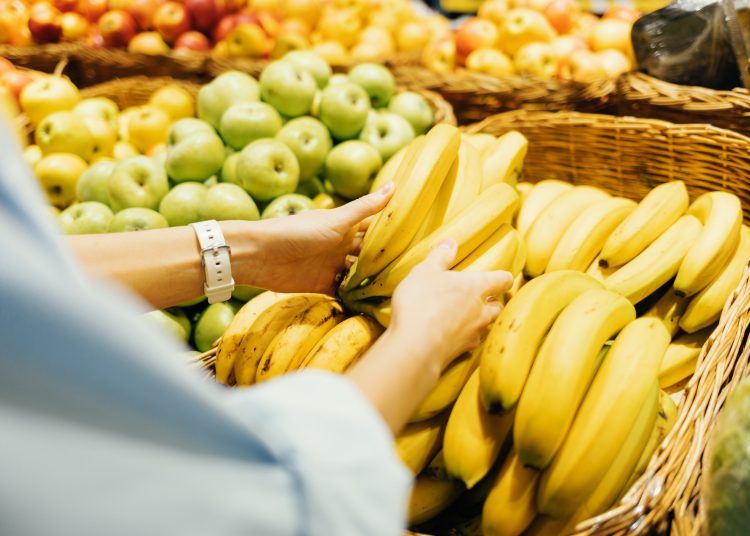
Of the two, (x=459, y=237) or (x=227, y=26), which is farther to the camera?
(x=227, y=26)

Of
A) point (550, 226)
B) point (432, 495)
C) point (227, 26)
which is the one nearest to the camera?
point (432, 495)

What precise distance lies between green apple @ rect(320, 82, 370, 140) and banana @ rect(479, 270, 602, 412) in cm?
99

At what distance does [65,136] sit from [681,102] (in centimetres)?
185

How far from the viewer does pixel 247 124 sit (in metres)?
1.78

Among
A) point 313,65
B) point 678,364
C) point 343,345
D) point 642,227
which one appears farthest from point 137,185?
point 678,364

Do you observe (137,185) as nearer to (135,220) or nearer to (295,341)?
(135,220)

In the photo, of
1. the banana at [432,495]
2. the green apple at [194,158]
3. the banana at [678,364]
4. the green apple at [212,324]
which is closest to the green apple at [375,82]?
the green apple at [194,158]

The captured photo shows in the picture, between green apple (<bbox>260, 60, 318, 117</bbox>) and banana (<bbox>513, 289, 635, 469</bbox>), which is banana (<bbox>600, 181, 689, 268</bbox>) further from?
green apple (<bbox>260, 60, 318, 117</bbox>)

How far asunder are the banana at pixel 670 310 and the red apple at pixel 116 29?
2610mm

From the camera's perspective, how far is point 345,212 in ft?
4.05

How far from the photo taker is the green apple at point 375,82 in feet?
6.75

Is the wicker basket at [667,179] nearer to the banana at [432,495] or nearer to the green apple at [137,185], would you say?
the banana at [432,495]

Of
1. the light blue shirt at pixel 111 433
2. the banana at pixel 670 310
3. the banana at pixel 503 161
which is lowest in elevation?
the banana at pixel 670 310

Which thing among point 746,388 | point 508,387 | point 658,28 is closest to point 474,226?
point 508,387
